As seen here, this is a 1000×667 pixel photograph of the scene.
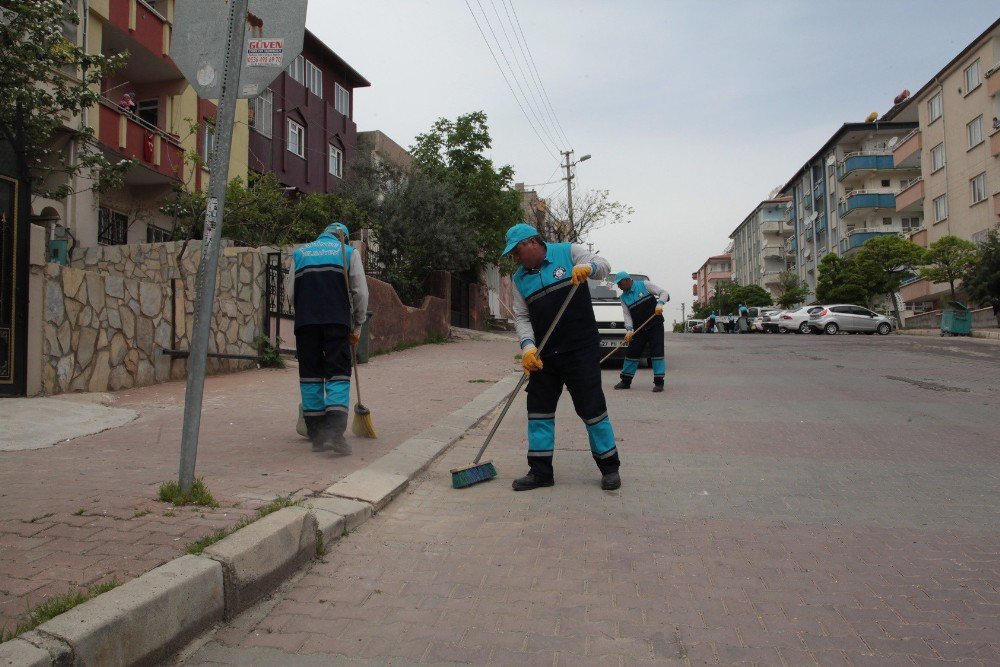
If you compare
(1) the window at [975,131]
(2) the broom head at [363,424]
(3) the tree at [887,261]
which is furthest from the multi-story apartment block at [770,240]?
(2) the broom head at [363,424]

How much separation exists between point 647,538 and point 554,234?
119 ft

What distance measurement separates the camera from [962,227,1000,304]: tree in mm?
26359

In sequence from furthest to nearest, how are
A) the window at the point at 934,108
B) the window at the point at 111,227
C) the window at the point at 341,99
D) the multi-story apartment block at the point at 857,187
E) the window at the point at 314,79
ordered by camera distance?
the multi-story apartment block at the point at 857,187, the window at the point at 934,108, the window at the point at 341,99, the window at the point at 314,79, the window at the point at 111,227

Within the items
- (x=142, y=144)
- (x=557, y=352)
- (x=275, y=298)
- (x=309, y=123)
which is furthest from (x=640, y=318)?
(x=309, y=123)

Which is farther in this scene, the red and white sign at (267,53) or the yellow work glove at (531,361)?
the yellow work glove at (531,361)

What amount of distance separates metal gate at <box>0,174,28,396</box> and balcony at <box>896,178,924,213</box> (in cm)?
4483

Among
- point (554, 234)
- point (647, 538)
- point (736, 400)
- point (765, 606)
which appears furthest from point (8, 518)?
point (554, 234)

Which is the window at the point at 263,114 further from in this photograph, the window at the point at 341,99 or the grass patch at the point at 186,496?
the grass patch at the point at 186,496

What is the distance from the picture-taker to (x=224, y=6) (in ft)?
13.8

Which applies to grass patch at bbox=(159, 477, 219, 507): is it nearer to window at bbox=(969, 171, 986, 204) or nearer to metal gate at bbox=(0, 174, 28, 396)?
metal gate at bbox=(0, 174, 28, 396)

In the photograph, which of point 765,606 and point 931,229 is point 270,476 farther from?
point 931,229

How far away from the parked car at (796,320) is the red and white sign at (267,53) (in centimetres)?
3255

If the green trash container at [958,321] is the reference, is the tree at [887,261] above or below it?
above

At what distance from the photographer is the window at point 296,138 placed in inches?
976
